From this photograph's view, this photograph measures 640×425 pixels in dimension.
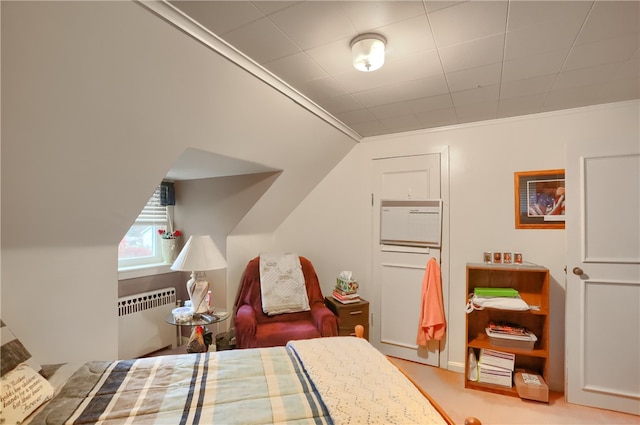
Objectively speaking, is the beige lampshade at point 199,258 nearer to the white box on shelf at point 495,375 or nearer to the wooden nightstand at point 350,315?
the wooden nightstand at point 350,315

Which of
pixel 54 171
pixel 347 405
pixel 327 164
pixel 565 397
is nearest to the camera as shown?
pixel 347 405

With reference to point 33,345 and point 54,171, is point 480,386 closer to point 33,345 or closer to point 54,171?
point 33,345

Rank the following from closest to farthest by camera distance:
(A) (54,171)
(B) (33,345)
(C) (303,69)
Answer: (A) (54,171) → (B) (33,345) → (C) (303,69)

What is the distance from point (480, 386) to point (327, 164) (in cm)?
249

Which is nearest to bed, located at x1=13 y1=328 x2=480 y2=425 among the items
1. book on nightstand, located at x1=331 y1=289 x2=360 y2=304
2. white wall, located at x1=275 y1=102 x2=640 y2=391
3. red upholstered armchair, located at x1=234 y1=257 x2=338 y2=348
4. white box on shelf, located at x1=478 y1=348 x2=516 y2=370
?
red upholstered armchair, located at x1=234 y1=257 x2=338 y2=348

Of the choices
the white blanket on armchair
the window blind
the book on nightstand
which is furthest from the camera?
the window blind

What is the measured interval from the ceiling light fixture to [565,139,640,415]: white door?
1.84 meters

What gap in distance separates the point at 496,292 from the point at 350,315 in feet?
4.22

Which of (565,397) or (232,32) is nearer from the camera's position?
(232,32)

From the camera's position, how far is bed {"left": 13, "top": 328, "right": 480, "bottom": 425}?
1132 mm

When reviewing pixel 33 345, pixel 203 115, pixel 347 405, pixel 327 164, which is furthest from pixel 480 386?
pixel 33 345

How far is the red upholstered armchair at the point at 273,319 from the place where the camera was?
2.58 meters

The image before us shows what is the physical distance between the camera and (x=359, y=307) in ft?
10.0

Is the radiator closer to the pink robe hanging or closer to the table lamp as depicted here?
the table lamp
